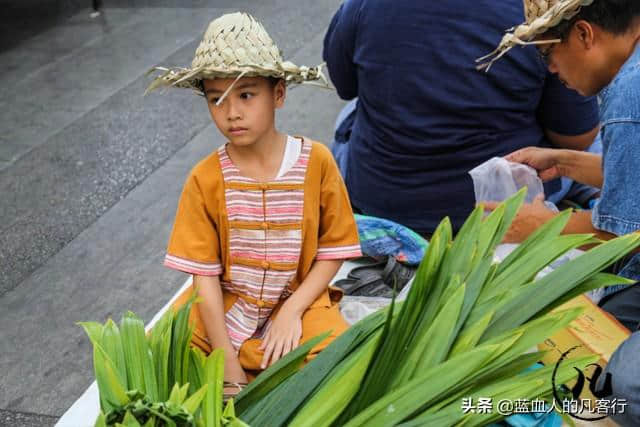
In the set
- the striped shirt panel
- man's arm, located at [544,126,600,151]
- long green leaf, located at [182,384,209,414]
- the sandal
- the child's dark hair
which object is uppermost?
the child's dark hair

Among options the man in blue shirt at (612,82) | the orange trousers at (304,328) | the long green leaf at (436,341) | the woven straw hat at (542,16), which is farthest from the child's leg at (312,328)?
the woven straw hat at (542,16)

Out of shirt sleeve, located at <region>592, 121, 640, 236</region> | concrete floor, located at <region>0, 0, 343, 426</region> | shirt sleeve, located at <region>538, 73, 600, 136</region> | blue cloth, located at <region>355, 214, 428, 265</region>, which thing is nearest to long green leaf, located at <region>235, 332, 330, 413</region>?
shirt sleeve, located at <region>592, 121, 640, 236</region>

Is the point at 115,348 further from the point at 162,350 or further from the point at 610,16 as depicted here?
the point at 610,16

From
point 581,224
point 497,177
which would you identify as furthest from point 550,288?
point 497,177

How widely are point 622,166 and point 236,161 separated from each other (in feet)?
3.04

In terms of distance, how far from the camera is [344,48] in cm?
284

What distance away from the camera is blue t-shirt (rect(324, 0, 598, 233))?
2574mm

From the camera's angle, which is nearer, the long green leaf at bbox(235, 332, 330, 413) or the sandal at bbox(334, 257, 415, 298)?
the long green leaf at bbox(235, 332, 330, 413)

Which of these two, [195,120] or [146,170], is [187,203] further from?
[195,120]

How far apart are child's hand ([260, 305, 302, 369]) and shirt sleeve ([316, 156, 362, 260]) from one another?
0.17 meters

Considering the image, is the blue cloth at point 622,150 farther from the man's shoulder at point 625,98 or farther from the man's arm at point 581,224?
the man's arm at point 581,224

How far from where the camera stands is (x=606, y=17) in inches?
76.6

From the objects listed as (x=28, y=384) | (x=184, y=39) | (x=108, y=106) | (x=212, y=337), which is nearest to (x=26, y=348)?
(x=28, y=384)

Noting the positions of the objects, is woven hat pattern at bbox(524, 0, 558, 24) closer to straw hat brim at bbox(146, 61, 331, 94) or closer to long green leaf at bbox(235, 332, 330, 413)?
straw hat brim at bbox(146, 61, 331, 94)
